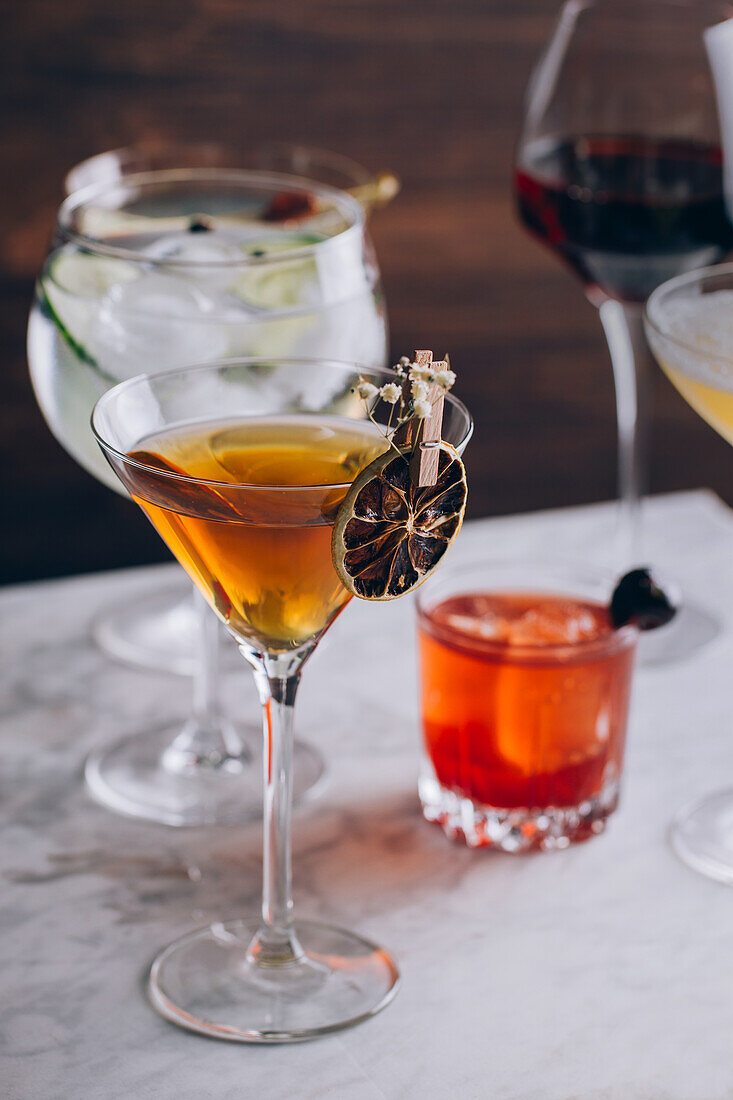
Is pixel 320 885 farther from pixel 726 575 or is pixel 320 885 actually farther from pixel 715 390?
pixel 726 575

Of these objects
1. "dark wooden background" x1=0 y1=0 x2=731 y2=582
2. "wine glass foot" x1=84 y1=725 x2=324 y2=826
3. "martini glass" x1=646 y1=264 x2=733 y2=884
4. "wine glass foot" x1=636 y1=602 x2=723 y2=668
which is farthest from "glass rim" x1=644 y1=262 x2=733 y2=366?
"dark wooden background" x1=0 y1=0 x2=731 y2=582

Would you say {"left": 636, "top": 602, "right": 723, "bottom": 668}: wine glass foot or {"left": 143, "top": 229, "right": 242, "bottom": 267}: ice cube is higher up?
{"left": 143, "top": 229, "right": 242, "bottom": 267}: ice cube

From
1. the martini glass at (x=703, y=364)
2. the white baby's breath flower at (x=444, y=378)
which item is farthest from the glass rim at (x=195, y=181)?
the white baby's breath flower at (x=444, y=378)

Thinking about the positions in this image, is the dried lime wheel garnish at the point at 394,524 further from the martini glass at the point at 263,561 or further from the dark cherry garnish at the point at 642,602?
the dark cherry garnish at the point at 642,602

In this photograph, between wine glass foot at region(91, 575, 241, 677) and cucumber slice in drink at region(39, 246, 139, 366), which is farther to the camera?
wine glass foot at region(91, 575, 241, 677)

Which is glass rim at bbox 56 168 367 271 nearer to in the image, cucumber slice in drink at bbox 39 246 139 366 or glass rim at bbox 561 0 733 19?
cucumber slice in drink at bbox 39 246 139 366

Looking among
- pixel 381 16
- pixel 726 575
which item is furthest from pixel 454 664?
pixel 381 16
